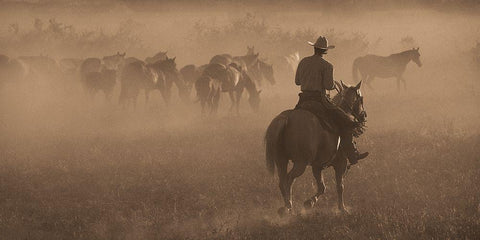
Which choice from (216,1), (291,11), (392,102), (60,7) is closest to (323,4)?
(291,11)

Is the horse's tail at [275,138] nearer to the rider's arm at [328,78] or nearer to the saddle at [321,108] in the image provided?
the saddle at [321,108]

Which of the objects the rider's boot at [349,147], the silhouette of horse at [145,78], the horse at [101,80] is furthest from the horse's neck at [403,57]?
the rider's boot at [349,147]

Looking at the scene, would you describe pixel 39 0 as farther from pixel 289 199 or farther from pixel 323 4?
pixel 289 199

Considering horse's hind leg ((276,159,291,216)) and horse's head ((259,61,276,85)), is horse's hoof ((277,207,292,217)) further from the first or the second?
horse's head ((259,61,276,85))

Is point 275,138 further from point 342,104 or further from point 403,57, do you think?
point 403,57

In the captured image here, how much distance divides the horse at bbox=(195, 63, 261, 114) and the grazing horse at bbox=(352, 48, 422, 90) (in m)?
8.33

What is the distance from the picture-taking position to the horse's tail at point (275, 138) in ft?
27.1

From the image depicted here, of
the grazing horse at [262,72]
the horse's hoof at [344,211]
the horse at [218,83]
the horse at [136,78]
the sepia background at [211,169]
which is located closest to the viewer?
the sepia background at [211,169]

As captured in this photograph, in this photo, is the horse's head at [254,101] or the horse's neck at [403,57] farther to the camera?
the horse's neck at [403,57]

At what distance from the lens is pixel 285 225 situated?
26.8 feet

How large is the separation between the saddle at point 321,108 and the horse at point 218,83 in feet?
41.5

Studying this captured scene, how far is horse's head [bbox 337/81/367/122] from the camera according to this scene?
9.03 m

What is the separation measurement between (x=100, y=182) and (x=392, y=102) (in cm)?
1611

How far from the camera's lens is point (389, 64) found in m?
27.8
